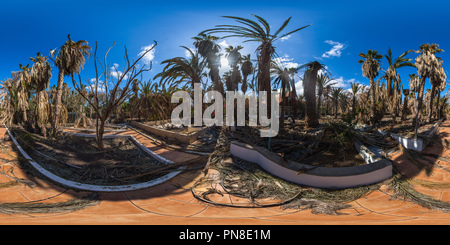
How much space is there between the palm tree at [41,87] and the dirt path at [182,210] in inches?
271

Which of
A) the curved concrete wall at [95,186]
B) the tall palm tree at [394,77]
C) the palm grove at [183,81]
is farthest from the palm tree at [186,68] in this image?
the tall palm tree at [394,77]

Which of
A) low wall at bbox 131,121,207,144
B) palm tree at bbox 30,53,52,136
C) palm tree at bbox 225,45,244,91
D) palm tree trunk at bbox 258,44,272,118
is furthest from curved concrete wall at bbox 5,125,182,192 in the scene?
palm tree at bbox 225,45,244,91

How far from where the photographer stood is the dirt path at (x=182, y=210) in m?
3.21

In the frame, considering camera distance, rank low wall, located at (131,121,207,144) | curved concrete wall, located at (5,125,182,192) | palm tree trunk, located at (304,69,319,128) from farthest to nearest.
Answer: palm tree trunk, located at (304,69,319,128), low wall, located at (131,121,207,144), curved concrete wall, located at (5,125,182,192)

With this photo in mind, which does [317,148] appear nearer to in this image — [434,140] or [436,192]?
[436,192]

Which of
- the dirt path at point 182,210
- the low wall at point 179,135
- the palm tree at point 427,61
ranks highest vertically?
the palm tree at point 427,61

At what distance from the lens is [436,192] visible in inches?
180

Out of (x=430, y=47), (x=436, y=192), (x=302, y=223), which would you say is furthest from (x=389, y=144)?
(x=430, y=47)

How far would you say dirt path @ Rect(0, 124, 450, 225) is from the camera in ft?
10.5

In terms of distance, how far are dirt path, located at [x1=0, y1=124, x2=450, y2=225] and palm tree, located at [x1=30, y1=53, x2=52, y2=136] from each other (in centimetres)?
688

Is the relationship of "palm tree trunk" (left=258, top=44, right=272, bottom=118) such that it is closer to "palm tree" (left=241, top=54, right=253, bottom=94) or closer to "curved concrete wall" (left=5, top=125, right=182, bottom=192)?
"curved concrete wall" (left=5, top=125, right=182, bottom=192)

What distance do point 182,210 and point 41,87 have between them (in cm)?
1424

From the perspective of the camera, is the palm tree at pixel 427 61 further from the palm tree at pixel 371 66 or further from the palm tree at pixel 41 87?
the palm tree at pixel 41 87

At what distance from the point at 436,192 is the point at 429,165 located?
2.02 m
